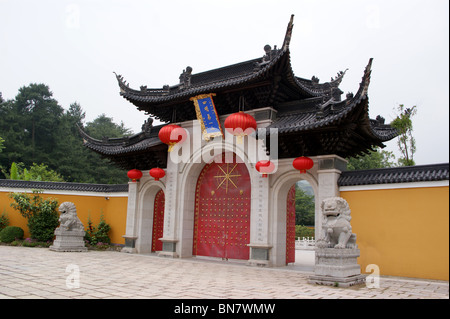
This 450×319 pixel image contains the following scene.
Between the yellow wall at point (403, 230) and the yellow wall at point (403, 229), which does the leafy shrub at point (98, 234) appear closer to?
the yellow wall at point (403, 229)

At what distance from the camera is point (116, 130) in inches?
1347

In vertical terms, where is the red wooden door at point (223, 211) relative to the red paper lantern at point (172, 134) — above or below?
below

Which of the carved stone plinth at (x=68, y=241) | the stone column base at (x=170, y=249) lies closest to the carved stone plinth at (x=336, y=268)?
the stone column base at (x=170, y=249)

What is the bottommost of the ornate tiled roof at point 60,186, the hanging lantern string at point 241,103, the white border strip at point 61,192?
the white border strip at point 61,192

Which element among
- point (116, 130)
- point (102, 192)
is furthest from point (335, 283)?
point (116, 130)

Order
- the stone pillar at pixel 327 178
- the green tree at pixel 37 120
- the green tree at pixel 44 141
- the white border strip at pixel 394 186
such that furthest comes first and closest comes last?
the green tree at pixel 37 120 → the green tree at pixel 44 141 → the stone pillar at pixel 327 178 → the white border strip at pixel 394 186

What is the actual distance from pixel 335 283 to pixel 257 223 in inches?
127

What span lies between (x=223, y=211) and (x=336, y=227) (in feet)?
14.5

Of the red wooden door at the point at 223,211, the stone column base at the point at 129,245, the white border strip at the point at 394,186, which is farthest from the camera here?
the stone column base at the point at 129,245

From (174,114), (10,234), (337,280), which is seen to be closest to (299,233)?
(174,114)

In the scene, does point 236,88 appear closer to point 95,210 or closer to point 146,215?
point 146,215

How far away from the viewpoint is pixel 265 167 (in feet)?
28.5

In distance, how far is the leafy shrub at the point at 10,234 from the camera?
12.0 meters

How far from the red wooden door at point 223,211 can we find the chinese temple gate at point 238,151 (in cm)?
3
